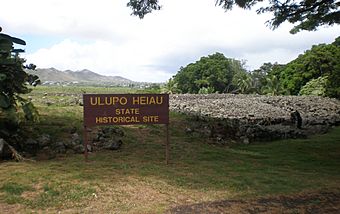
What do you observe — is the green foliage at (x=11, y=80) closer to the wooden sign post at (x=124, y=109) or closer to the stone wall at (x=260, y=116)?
the wooden sign post at (x=124, y=109)

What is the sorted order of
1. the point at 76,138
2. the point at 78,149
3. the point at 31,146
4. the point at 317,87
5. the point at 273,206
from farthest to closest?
the point at 317,87
the point at 76,138
the point at 78,149
the point at 31,146
the point at 273,206

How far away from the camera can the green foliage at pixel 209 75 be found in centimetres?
4828

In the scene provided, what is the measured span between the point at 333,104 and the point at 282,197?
16.6 meters

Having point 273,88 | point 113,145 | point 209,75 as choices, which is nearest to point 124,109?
point 113,145

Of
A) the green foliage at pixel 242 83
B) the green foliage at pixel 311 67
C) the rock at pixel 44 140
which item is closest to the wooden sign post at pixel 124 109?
the rock at pixel 44 140

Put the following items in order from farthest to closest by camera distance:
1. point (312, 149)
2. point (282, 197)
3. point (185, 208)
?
point (312, 149) → point (282, 197) → point (185, 208)

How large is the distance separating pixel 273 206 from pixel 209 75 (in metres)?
43.6

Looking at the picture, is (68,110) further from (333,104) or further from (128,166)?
(333,104)

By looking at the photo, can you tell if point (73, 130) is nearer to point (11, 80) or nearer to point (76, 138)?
point (76, 138)

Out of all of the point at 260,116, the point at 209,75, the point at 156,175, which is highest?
the point at 209,75

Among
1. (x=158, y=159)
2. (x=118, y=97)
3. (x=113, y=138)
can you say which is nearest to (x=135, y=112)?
(x=118, y=97)

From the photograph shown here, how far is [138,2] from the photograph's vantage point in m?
9.53

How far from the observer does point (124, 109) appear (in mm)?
7910

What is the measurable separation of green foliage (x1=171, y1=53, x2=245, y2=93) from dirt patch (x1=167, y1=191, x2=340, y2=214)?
137 feet
